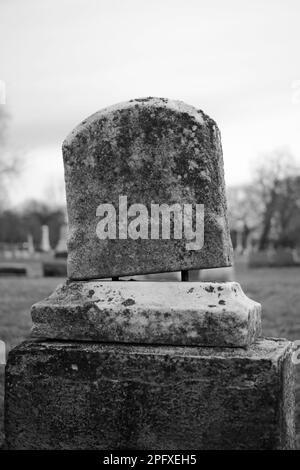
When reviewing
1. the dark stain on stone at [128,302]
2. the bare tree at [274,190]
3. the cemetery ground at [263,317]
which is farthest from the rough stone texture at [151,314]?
the bare tree at [274,190]

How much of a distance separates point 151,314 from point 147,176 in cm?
70

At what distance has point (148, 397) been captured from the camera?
285 centimetres

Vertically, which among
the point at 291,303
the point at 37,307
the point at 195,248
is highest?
the point at 195,248

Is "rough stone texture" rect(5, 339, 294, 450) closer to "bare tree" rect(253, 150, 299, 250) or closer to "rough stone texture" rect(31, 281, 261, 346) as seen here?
"rough stone texture" rect(31, 281, 261, 346)

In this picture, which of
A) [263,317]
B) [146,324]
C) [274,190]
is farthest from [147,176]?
[274,190]

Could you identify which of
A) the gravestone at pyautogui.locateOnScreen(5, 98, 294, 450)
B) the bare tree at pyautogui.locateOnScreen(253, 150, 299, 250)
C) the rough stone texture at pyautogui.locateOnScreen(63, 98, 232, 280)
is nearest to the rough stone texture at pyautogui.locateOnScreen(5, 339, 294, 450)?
the gravestone at pyautogui.locateOnScreen(5, 98, 294, 450)

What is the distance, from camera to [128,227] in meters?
3.14

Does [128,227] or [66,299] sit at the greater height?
[128,227]

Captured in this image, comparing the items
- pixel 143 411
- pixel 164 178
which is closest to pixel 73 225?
pixel 164 178

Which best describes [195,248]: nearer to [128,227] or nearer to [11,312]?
[128,227]

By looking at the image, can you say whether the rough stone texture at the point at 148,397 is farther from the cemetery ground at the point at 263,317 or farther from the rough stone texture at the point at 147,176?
the cemetery ground at the point at 263,317

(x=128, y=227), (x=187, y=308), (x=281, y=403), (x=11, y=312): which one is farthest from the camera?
(x=11, y=312)

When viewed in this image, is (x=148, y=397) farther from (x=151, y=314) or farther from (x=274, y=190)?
(x=274, y=190)
